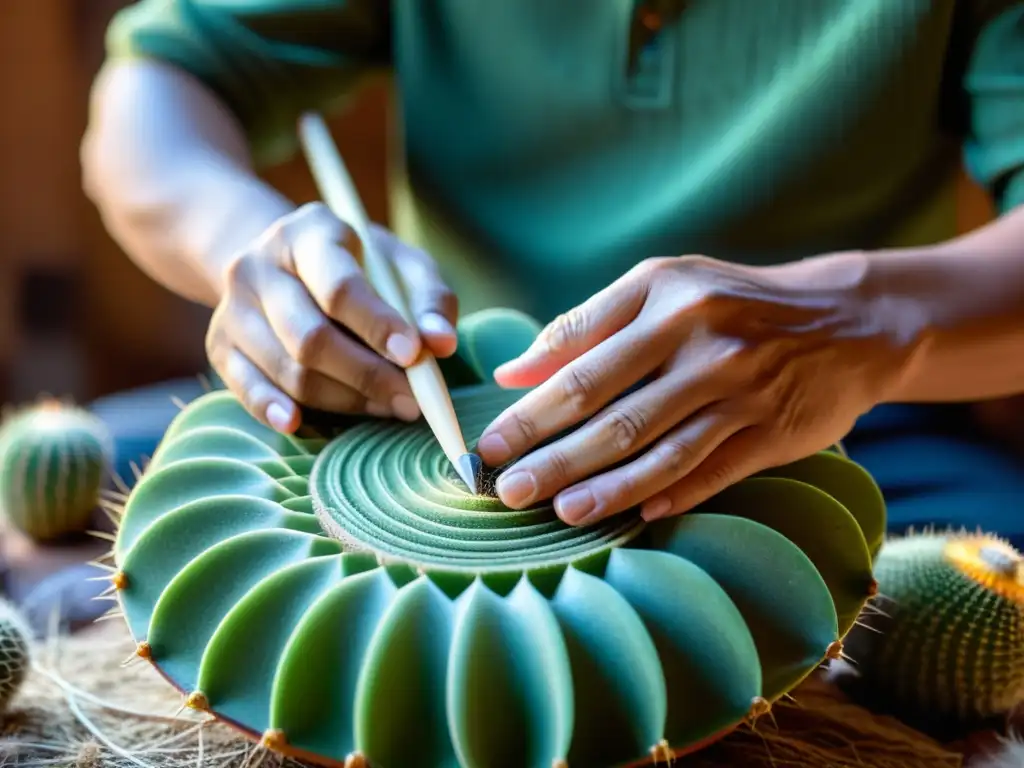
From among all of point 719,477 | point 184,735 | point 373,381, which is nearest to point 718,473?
point 719,477

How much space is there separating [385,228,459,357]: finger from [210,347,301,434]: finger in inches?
4.0

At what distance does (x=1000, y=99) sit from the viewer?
0.80 metres

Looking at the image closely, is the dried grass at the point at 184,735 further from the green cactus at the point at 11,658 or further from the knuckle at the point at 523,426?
the knuckle at the point at 523,426

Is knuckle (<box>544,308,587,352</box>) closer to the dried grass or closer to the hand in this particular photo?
the hand

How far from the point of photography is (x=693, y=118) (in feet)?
3.00

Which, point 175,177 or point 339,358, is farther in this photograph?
point 175,177

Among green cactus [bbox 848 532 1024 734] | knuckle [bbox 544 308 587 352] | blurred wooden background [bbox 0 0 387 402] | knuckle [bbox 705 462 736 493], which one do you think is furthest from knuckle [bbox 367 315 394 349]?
blurred wooden background [bbox 0 0 387 402]

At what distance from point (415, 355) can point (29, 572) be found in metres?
0.54

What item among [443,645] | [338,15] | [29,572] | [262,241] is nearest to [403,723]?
[443,645]

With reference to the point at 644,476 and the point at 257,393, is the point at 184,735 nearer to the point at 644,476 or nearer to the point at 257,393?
the point at 257,393

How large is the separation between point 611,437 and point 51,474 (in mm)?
653

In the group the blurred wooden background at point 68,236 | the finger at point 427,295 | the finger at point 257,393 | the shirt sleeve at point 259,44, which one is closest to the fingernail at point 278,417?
the finger at point 257,393

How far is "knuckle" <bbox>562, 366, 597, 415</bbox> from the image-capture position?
1.76 ft

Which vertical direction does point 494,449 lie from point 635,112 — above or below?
below
